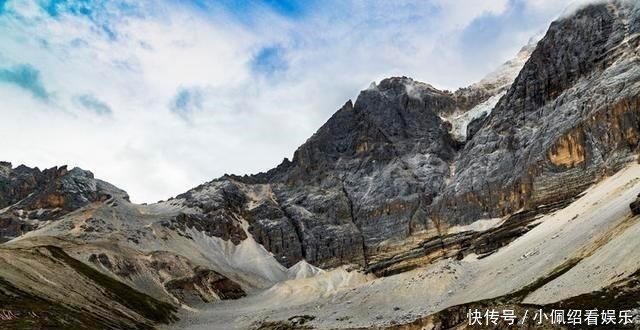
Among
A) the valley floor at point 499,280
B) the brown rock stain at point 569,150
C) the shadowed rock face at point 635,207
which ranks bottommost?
the valley floor at point 499,280

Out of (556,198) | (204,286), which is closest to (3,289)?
(204,286)

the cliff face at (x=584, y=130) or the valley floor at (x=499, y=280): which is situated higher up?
the cliff face at (x=584, y=130)

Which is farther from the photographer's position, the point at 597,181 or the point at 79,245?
the point at 79,245

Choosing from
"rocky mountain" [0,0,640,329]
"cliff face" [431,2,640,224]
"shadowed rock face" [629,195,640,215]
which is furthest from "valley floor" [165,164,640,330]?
"cliff face" [431,2,640,224]

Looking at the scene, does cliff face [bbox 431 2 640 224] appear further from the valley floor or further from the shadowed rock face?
the shadowed rock face

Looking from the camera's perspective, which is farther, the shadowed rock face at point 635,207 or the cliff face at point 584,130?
the cliff face at point 584,130

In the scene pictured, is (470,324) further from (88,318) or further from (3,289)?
(3,289)

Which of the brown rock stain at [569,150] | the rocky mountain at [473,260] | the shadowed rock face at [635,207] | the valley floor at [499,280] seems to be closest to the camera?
the valley floor at [499,280]

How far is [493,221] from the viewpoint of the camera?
191 metres

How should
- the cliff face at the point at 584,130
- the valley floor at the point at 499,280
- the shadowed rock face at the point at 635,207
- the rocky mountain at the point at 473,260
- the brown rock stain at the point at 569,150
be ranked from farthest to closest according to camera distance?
the brown rock stain at the point at 569,150 < the cliff face at the point at 584,130 < the shadowed rock face at the point at 635,207 < the rocky mountain at the point at 473,260 < the valley floor at the point at 499,280

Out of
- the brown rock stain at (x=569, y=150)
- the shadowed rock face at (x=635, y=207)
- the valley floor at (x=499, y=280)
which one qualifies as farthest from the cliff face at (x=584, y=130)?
the shadowed rock face at (x=635, y=207)

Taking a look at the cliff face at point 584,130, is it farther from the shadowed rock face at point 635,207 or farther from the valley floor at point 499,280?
the shadowed rock face at point 635,207

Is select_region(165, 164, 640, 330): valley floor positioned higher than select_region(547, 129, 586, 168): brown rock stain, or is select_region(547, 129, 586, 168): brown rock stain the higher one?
select_region(547, 129, 586, 168): brown rock stain

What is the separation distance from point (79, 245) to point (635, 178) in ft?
452
